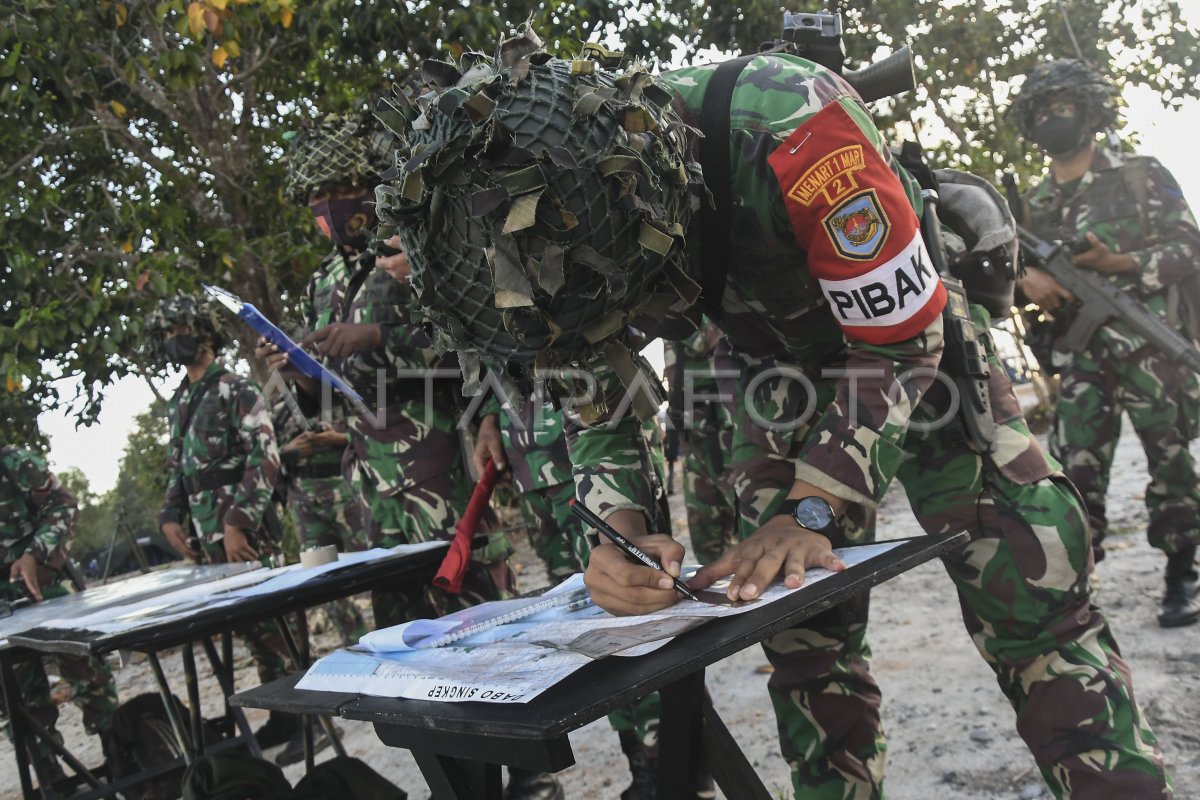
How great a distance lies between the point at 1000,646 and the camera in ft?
5.74

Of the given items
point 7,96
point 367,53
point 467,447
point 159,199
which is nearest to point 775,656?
point 467,447

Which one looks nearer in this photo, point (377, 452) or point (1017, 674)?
point (1017, 674)

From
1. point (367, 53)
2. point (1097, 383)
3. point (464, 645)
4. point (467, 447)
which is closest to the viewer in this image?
point (464, 645)

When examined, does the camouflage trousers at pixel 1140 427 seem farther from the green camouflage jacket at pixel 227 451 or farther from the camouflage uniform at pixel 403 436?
the green camouflage jacket at pixel 227 451

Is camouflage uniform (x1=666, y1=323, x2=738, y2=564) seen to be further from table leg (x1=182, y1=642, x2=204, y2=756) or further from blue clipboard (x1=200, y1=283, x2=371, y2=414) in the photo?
table leg (x1=182, y1=642, x2=204, y2=756)

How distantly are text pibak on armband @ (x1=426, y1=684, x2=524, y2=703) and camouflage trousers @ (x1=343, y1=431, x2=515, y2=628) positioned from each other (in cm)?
195

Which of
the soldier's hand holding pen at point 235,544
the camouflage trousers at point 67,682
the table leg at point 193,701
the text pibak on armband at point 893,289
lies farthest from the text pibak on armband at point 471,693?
the soldier's hand holding pen at point 235,544

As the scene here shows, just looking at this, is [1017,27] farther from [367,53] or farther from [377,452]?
Result: [377,452]

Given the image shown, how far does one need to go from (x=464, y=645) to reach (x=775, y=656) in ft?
2.29

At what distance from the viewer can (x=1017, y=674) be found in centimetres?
173

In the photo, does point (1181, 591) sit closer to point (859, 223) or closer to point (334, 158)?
point (859, 223)

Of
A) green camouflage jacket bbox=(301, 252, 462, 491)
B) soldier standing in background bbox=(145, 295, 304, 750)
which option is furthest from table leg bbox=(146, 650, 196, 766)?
soldier standing in background bbox=(145, 295, 304, 750)

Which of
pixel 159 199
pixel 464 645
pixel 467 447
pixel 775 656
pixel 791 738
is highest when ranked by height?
pixel 159 199

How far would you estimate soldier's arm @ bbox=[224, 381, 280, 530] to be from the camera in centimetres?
468
